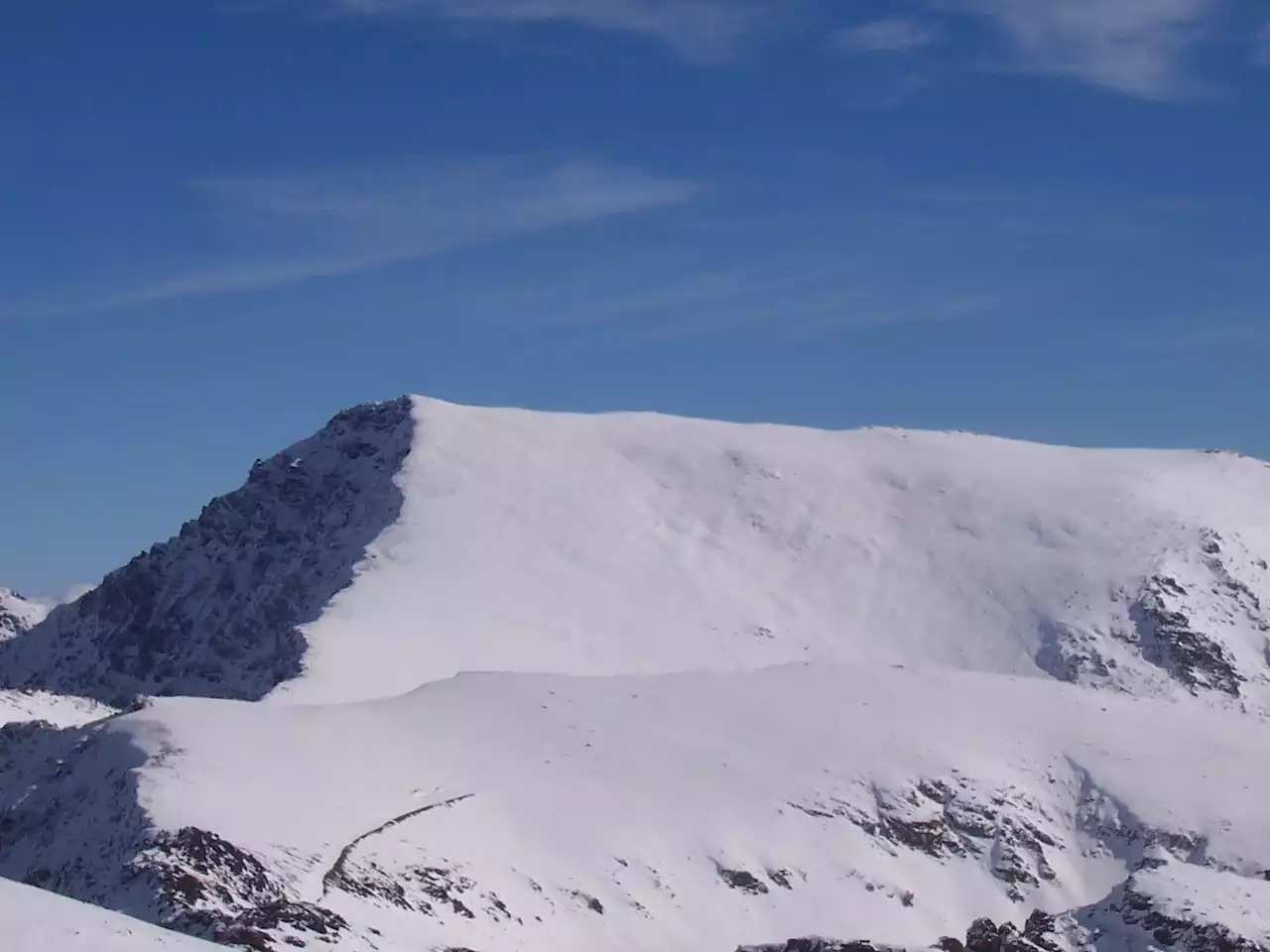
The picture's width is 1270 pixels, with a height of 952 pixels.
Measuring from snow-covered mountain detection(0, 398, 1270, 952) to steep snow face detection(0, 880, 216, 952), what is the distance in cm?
1374

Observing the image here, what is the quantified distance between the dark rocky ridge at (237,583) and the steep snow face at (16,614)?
38.4 feet

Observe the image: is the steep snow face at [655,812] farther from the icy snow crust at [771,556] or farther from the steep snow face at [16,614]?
the steep snow face at [16,614]

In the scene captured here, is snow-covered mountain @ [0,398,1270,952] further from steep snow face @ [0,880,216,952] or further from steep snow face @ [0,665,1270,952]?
steep snow face @ [0,880,216,952]

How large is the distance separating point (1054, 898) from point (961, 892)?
448cm

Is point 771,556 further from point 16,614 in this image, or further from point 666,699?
point 16,614

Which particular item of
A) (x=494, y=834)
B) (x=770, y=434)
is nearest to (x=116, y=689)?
(x=770, y=434)

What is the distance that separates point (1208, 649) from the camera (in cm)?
11025

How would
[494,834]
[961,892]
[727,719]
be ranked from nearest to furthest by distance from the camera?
[494,834], [961,892], [727,719]

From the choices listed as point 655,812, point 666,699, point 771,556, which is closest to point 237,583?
point 771,556

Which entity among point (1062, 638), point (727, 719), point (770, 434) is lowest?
point (727, 719)

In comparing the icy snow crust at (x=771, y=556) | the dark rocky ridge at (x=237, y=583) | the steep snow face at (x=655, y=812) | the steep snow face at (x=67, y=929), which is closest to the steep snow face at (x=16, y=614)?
the dark rocky ridge at (x=237, y=583)

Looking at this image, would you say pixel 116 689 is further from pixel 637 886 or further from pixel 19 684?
pixel 637 886

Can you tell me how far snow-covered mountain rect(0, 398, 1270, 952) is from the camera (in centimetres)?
5653

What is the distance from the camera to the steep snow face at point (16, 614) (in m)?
156
